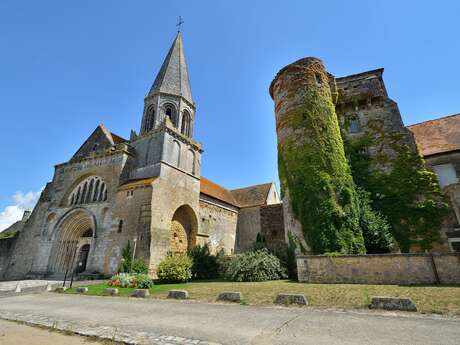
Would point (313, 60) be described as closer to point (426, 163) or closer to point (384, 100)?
point (384, 100)

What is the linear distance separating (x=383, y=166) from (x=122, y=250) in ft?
62.3

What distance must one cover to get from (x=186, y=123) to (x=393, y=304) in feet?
68.8

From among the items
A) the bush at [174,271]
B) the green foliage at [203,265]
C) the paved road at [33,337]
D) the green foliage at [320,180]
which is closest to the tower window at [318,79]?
the green foliage at [320,180]

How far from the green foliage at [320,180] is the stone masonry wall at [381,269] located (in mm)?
1605

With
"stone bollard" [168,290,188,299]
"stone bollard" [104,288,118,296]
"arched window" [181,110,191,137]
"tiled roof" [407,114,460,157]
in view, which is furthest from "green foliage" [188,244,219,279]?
"tiled roof" [407,114,460,157]

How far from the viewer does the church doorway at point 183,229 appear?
1894cm

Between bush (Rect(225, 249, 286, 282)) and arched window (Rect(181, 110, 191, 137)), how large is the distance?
1348 cm

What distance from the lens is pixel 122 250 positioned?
16.2m

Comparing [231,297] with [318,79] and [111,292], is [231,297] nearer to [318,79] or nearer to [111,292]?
[111,292]

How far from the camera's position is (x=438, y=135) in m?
17.4

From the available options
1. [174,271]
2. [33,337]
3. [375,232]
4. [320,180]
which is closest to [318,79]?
[320,180]

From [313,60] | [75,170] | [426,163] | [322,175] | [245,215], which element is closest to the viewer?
[322,175]

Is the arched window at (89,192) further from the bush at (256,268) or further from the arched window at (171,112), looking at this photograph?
the bush at (256,268)

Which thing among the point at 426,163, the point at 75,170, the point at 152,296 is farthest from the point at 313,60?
the point at 75,170
